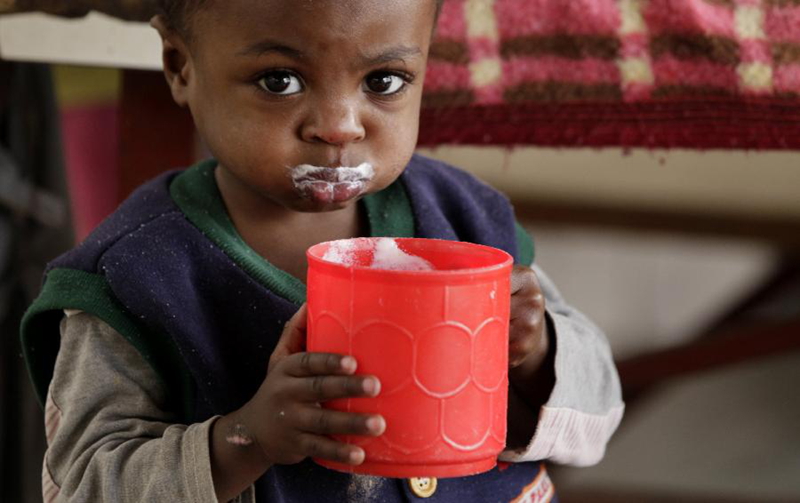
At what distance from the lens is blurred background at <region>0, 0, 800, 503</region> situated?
42.2 inches

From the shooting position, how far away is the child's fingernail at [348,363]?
652 millimetres

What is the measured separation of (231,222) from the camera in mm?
885

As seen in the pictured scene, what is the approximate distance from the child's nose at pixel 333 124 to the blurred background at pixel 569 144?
1.06 feet

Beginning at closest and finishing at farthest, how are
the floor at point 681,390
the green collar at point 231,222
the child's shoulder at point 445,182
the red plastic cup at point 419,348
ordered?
the red plastic cup at point 419,348, the green collar at point 231,222, the child's shoulder at point 445,182, the floor at point 681,390

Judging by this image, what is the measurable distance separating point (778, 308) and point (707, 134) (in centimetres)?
144

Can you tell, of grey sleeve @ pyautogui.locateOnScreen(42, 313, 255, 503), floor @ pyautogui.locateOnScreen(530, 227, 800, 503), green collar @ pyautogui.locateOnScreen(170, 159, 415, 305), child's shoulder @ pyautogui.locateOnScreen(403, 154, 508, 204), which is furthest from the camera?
Result: floor @ pyautogui.locateOnScreen(530, 227, 800, 503)

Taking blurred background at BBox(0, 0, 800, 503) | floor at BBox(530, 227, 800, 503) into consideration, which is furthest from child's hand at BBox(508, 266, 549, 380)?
floor at BBox(530, 227, 800, 503)

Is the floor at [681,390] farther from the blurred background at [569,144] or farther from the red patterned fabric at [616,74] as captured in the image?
the red patterned fabric at [616,74]

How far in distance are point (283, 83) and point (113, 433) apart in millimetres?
271

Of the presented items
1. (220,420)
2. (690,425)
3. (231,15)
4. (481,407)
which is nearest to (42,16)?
(231,15)

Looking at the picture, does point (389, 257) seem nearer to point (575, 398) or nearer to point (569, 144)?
point (575, 398)

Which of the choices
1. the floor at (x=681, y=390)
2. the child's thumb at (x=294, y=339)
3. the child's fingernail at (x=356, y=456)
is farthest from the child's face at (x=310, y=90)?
the floor at (x=681, y=390)

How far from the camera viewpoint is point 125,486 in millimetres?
766

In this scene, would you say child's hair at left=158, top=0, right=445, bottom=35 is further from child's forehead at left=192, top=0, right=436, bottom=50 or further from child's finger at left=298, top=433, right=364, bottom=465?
child's finger at left=298, top=433, right=364, bottom=465
